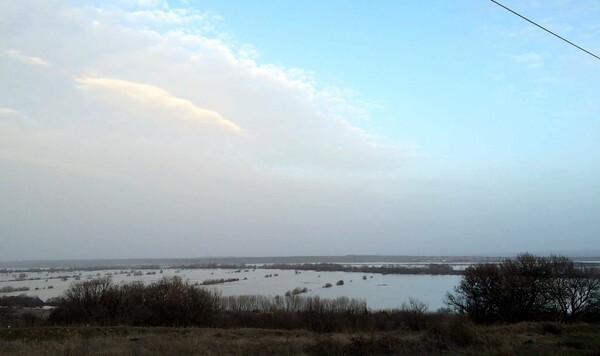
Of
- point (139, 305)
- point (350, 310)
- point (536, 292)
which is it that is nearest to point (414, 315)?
point (350, 310)

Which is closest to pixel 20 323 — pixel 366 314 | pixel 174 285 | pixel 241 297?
pixel 174 285

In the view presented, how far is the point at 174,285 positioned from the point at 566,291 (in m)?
34.2

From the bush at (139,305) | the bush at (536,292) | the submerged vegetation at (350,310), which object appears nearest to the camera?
the submerged vegetation at (350,310)

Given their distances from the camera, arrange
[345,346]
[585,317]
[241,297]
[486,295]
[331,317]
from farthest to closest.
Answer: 1. [241,297]
2. [331,317]
3. [486,295]
4. [585,317]
5. [345,346]

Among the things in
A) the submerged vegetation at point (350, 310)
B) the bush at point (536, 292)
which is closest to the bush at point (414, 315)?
the submerged vegetation at point (350, 310)

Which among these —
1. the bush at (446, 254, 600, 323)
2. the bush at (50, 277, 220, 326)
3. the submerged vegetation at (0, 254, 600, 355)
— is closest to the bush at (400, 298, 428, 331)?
the submerged vegetation at (0, 254, 600, 355)

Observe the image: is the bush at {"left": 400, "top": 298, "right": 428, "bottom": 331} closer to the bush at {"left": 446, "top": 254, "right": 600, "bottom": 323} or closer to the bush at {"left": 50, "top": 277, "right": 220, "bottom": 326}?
the bush at {"left": 446, "top": 254, "right": 600, "bottom": 323}

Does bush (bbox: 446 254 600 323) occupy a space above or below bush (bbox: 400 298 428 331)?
above

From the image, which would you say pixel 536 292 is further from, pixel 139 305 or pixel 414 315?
pixel 139 305

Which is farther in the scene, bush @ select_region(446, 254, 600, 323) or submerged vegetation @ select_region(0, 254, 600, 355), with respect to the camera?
bush @ select_region(446, 254, 600, 323)

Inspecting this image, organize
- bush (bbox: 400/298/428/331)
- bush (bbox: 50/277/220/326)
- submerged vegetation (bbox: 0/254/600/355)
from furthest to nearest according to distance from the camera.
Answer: bush (bbox: 50/277/220/326), bush (bbox: 400/298/428/331), submerged vegetation (bbox: 0/254/600/355)

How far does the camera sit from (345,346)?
54.1 ft

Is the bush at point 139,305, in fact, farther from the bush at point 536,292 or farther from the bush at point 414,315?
the bush at point 536,292

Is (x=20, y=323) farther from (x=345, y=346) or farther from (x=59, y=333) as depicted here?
(x=345, y=346)
